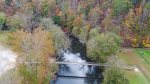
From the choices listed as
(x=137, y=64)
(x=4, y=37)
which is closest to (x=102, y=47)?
(x=137, y=64)

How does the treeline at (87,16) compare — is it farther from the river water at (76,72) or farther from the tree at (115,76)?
the tree at (115,76)

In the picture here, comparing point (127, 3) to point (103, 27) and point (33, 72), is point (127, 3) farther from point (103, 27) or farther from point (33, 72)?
point (33, 72)

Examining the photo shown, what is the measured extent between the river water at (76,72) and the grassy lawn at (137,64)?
18.4 feet

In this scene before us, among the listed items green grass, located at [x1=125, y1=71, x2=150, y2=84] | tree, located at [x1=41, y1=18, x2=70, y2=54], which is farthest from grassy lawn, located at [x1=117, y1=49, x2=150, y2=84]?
tree, located at [x1=41, y1=18, x2=70, y2=54]

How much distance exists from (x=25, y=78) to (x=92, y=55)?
16143mm

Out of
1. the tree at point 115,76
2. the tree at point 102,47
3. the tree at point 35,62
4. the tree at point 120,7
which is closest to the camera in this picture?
the tree at point 35,62

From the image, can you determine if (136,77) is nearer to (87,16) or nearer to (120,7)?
(120,7)

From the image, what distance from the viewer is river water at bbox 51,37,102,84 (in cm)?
5181

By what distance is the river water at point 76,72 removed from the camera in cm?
5181

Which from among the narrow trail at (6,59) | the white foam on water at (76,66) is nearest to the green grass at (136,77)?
the white foam on water at (76,66)

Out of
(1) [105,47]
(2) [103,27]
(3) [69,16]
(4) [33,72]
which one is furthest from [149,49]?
(4) [33,72]

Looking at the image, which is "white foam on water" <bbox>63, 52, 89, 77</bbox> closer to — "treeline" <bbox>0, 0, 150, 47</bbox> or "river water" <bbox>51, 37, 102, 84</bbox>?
"river water" <bbox>51, 37, 102, 84</bbox>

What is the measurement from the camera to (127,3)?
66.4m

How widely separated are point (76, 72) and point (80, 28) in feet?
46.1
